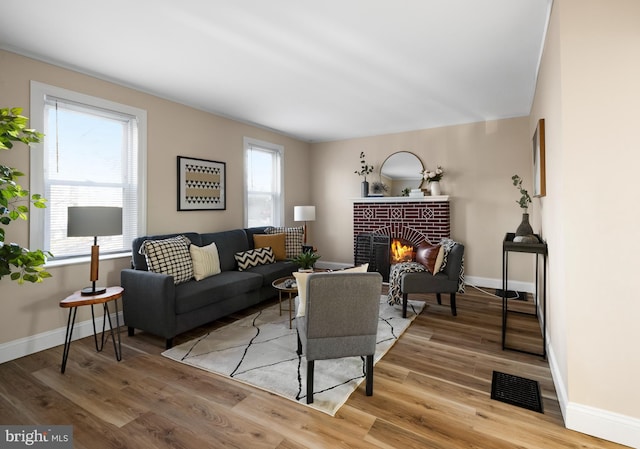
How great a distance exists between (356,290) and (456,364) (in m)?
1.25

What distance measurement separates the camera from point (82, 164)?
10.4 feet

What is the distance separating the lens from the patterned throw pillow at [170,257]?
120 inches

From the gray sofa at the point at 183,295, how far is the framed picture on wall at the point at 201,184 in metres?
0.52

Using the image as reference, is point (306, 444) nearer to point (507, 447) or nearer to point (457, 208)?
point (507, 447)

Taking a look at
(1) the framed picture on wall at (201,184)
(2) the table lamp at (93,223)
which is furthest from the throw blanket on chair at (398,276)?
(2) the table lamp at (93,223)

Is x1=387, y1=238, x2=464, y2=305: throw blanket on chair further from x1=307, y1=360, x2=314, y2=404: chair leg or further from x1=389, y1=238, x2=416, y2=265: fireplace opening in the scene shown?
x1=307, y1=360, x2=314, y2=404: chair leg

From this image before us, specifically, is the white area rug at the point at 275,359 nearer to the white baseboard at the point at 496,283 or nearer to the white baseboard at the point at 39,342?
the white baseboard at the point at 39,342

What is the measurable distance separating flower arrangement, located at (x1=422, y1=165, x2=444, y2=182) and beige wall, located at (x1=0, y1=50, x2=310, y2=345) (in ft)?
7.91

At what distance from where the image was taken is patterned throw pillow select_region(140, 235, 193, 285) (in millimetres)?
3061

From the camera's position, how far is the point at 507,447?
166 centimetres

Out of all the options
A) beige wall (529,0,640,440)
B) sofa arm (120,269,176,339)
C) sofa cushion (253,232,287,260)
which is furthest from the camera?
sofa cushion (253,232,287,260)

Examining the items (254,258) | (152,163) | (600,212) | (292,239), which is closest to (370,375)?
(600,212)

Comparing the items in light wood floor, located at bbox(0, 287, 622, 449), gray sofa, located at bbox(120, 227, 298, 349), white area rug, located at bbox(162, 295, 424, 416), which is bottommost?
light wood floor, located at bbox(0, 287, 622, 449)

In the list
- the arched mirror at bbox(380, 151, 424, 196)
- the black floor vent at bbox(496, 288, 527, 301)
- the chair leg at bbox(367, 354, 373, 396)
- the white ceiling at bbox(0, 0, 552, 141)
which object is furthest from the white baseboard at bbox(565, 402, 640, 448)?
the arched mirror at bbox(380, 151, 424, 196)
